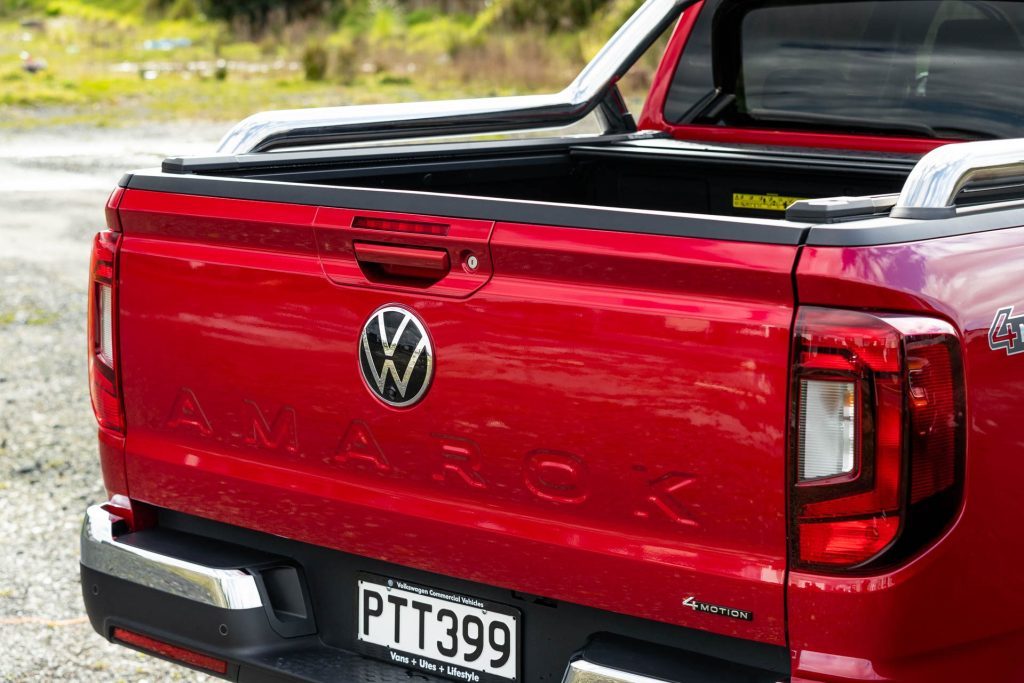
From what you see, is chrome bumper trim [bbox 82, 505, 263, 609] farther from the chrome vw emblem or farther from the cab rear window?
the cab rear window

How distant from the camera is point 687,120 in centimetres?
469

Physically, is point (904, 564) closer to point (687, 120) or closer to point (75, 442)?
point (687, 120)

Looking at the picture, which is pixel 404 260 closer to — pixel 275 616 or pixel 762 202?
pixel 275 616

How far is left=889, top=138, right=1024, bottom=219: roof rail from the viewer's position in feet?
7.50

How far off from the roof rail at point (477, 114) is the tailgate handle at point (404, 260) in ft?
3.83

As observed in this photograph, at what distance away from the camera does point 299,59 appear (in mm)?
33312

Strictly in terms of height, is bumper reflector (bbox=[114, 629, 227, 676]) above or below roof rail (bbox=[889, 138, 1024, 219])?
below

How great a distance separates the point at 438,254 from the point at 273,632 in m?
0.89

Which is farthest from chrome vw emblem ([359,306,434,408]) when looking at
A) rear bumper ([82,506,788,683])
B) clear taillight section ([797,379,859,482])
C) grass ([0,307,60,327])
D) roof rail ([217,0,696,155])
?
grass ([0,307,60,327])

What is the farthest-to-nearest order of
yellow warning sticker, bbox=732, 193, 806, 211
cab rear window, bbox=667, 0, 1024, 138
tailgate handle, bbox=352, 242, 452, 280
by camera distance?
yellow warning sticker, bbox=732, 193, 806, 211
cab rear window, bbox=667, 0, 1024, 138
tailgate handle, bbox=352, 242, 452, 280

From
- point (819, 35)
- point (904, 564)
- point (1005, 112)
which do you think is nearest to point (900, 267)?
point (904, 564)

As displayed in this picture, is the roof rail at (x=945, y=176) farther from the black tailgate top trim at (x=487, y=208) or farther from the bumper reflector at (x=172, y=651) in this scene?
the bumper reflector at (x=172, y=651)

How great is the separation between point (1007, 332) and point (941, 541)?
367mm

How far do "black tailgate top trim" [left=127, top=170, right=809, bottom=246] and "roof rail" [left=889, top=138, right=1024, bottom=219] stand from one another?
0.24m
